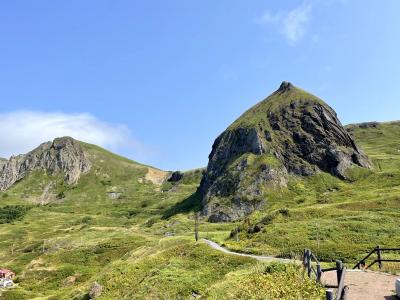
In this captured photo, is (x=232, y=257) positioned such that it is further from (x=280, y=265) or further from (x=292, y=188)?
(x=292, y=188)

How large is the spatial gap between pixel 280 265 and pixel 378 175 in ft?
446

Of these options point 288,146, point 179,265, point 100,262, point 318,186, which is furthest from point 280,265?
point 288,146

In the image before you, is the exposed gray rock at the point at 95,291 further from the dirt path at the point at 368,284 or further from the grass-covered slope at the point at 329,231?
the dirt path at the point at 368,284

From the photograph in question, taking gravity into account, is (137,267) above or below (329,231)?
below

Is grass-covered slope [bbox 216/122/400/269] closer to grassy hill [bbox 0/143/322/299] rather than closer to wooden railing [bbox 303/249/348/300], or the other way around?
grassy hill [bbox 0/143/322/299]

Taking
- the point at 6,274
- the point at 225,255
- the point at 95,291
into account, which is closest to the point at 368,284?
the point at 225,255

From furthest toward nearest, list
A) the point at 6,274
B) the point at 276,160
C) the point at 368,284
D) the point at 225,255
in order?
1. the point at 276,160
2. the point at 6,274
3. the point at 225,255
4. the point at 368,284

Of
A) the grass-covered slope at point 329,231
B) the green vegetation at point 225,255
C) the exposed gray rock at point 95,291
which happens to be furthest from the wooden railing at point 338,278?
the exposed gray rock at point 95,291

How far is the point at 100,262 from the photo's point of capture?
117 m

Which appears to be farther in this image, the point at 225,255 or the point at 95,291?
the point at 225,255

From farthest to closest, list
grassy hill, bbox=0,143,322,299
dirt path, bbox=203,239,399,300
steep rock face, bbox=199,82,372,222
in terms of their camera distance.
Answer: steep rock face, bbox=199,82,372,222
grassy hill, bbox=0,143,322,299
dirt path, bbox=203,239,399,300

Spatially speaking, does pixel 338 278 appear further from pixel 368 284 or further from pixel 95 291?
pixel 95 291

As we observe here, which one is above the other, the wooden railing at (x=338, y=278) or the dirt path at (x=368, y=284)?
the wooden railing at (x=338, y=278)

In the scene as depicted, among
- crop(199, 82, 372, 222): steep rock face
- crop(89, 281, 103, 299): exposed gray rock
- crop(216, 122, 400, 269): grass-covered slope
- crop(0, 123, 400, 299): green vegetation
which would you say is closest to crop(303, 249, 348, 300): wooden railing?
crop(0, 123, 400, 299): green vegetation
